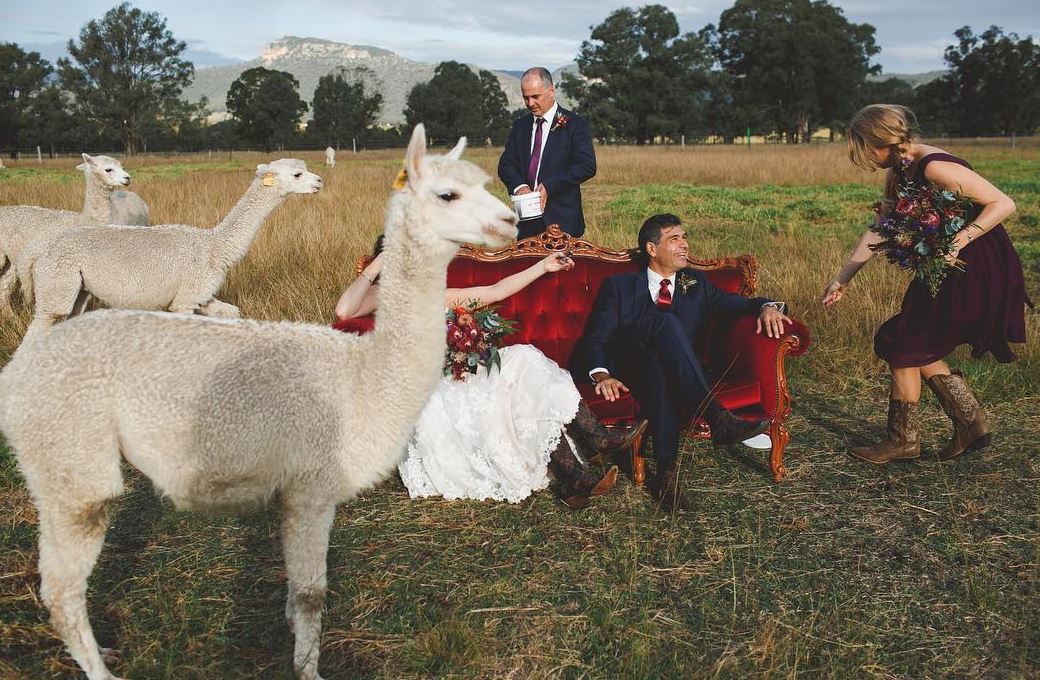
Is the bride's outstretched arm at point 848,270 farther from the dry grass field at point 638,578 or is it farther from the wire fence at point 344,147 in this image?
the wire fence at point 344,147

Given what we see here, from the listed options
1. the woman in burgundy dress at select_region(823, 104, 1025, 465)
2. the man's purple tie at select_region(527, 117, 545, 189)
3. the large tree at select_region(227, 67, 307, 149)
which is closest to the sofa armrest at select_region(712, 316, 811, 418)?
the woman in burgundy dress at select_region(823, 104, 1025, 465)

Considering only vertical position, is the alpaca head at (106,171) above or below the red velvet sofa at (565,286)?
above

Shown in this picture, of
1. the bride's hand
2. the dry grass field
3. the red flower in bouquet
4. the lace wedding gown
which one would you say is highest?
the red flower in bouquet

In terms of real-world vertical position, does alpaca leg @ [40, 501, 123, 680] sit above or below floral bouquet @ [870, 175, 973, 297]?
below

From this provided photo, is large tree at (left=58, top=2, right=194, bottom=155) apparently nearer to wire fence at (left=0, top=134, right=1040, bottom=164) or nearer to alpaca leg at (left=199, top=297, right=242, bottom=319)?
wire fence at (left=0, top=134, right=1040, bottom=164)

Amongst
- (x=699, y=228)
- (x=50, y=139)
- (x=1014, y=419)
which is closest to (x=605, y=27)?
(x=50, y=139)

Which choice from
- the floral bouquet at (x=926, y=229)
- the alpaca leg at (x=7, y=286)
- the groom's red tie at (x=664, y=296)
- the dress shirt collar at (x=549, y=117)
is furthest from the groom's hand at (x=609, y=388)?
the alpaca leg at (x=7, y=286)

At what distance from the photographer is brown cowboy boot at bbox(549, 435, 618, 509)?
14.7 ft

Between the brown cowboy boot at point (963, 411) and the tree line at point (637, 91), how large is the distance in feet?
195

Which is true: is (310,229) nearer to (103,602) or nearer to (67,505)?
(103,602)

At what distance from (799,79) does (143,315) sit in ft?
222

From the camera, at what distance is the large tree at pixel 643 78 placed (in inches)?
2576

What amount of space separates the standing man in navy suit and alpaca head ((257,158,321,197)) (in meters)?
1.89

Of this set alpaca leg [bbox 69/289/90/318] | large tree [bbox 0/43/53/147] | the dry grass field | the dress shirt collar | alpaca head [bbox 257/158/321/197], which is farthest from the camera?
large tree [bbox 0/43/53/147]
